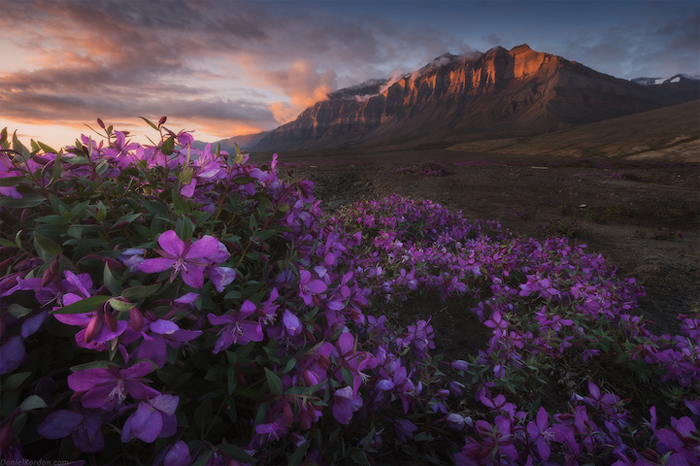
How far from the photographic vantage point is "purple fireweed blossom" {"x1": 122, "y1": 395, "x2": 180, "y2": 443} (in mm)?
765

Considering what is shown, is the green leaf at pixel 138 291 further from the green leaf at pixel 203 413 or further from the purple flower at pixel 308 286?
the purple flower at pixel 308 286

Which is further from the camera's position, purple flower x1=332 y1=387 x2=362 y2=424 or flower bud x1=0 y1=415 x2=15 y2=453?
purple flower x1=332 y1=387 x2=362 y2=424

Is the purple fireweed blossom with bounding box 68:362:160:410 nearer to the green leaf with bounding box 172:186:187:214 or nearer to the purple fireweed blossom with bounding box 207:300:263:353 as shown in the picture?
the purple fireweed blossom with bounding box 207:300:263:353

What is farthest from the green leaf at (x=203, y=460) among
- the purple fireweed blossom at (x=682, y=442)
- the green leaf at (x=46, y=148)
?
the purple fireweed blossom at (x=682, y=442)

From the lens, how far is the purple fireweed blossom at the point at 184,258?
823mm

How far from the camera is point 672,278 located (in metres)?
4.56

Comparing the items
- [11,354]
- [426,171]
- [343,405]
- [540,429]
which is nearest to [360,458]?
[343,405]

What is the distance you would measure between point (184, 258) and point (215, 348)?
316mm

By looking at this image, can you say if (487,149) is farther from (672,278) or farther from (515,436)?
(515,436)

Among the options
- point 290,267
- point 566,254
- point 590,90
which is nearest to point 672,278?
point 566,254

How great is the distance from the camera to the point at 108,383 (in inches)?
29.8

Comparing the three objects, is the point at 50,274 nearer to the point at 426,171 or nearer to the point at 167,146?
the point at 167,146

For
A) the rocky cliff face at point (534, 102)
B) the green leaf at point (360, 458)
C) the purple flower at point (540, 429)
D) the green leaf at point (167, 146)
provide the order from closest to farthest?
the green leaf at point (360, 458) < the green leaf at point (167, 146) < the purple flower at point (540, 429) < the rocky cliff face at point (534, 102)

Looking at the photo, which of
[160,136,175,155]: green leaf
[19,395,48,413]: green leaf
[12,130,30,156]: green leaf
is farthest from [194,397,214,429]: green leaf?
[12,130,30,156]: green leaf
